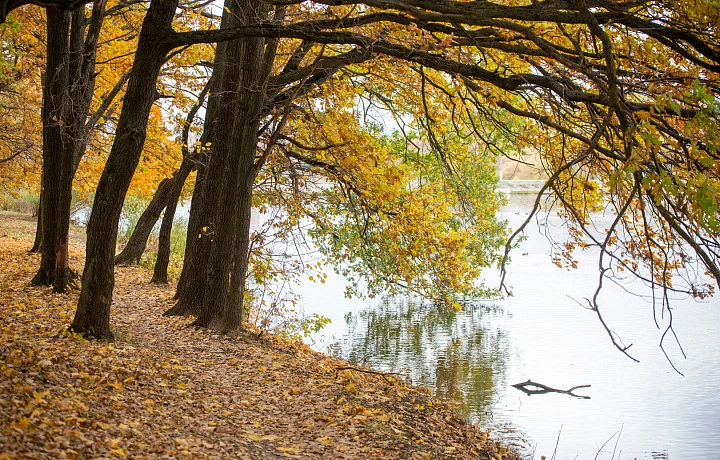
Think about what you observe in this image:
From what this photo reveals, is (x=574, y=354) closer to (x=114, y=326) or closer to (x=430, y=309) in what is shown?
(x=430, y=309)

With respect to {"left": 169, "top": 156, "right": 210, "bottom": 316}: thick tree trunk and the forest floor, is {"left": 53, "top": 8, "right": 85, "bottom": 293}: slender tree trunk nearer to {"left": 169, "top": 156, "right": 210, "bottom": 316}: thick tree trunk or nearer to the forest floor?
the forest floor

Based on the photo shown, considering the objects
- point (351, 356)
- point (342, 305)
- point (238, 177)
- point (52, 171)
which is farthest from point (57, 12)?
point (342, 305)

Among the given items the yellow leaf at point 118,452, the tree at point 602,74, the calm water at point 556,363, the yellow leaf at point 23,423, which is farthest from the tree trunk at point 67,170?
the yellow leaf at point 118,452

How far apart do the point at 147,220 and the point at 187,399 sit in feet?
32.4

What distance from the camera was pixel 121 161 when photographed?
7.09 meters

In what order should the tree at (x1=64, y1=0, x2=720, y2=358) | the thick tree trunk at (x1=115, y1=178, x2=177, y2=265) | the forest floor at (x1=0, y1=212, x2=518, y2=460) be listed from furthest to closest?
the thick tree trunk at (x1=115, y1=178, x2=177, y2=265), the forest floor at (x1=0, y1=212, x2=518, y2=460), the tree at (x1=64, y1=0, x2=720, y2=358)

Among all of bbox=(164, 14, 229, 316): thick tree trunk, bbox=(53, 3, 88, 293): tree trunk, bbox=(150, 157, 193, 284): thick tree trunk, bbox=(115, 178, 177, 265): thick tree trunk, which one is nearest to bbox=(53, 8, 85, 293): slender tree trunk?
bbox=(53, 3, 88, 293): tree trunk

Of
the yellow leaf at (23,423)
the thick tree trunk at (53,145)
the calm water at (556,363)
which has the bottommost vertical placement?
the calm water at (556,363)

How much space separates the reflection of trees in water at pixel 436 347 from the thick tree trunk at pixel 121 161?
555cm

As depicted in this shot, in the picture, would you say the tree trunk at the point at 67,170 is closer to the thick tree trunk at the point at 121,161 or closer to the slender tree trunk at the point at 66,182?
the slender tree trunk at the point at 66,182

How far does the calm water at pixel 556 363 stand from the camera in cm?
988

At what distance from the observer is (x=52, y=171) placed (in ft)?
33.4

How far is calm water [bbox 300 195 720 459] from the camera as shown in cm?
988

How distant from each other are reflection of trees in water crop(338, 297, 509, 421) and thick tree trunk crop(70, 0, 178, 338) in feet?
18.2
